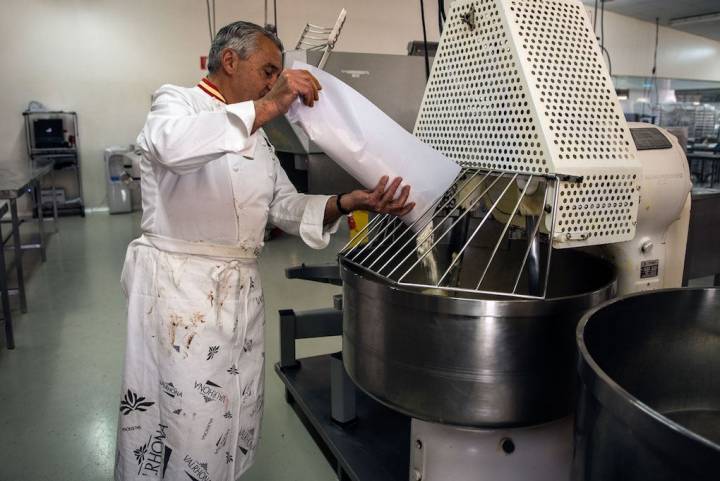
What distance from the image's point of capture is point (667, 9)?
357 inches

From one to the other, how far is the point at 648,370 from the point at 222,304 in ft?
2.92

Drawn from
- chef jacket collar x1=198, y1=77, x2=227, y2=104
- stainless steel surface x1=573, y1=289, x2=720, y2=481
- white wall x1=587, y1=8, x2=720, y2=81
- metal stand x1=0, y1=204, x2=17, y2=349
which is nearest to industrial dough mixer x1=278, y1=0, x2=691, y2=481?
stainless steel surface x1=573, y1=289, x2=720, y2=481

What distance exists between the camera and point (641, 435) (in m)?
0.50

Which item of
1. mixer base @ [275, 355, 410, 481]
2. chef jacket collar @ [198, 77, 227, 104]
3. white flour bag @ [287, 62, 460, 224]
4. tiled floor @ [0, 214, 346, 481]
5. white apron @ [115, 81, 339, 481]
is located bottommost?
tiled floor @ [0, 214, 346, 481]

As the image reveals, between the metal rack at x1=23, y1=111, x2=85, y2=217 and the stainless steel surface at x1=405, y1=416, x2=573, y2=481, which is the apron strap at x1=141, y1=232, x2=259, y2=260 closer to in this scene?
the stainless steel surface at x1=405, y1=416, x2=573, y2=481

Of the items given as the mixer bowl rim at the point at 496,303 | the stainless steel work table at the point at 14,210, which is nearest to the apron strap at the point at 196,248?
the mixer bowl rim at the point at 496,303

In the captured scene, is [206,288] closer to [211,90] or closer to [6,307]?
[211,90]

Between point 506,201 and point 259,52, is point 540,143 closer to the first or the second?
point 506,201

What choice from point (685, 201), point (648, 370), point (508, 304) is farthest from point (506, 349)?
point (685, 201)

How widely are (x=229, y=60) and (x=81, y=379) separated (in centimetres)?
184

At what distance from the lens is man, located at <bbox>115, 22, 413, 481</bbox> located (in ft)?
4.05

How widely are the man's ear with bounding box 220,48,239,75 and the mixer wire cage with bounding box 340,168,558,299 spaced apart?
473 millimetres

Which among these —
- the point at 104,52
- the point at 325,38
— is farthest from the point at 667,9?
the point at 104,52

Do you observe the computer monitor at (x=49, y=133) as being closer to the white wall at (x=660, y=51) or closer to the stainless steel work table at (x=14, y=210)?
the stainless steel work table at (x=14, y=210)
